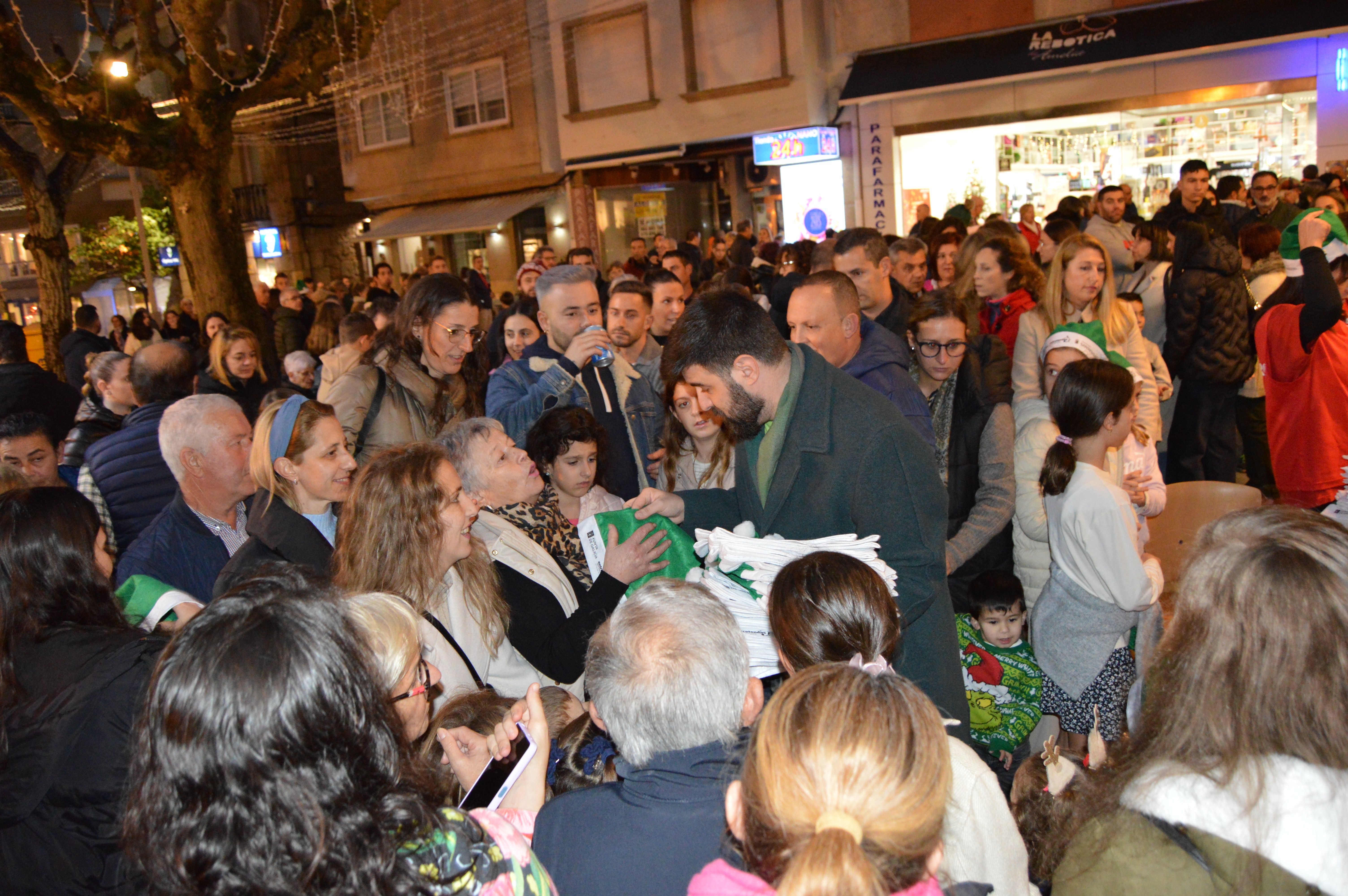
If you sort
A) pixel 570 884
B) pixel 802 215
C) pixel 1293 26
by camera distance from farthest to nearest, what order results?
pixel 802 215
pixel 1293 26
pixel 570 884

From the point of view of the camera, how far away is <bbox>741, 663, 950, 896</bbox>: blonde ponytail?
1147 millimetres

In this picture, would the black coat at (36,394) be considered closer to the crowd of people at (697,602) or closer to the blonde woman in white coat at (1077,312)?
the crowd of people at (697,602)

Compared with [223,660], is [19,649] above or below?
below

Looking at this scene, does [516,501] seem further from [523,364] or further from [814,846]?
[814,846]

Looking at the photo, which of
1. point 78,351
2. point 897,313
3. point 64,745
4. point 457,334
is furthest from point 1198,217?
point 78,351

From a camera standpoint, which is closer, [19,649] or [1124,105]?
[19,649]

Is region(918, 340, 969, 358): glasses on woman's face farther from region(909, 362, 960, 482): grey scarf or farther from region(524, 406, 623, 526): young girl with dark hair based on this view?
region(524, 406, 623, 526): young girl with dark hair

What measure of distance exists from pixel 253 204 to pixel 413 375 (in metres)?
24.0

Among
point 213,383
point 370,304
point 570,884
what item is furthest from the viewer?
point 370,304

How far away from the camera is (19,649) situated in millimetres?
1982

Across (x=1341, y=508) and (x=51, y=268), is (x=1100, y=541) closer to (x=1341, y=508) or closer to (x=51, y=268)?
(x=1341, y=508)

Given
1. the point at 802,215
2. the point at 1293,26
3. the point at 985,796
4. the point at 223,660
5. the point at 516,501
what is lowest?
the point at 985,796

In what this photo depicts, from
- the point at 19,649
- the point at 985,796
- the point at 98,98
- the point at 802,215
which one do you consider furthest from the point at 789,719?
the point at 802,215

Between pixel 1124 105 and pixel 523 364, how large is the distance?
10909 millimetres
